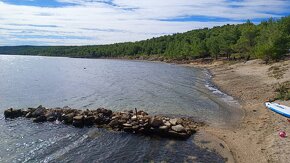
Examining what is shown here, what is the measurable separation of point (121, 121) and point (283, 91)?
2357 centimetres

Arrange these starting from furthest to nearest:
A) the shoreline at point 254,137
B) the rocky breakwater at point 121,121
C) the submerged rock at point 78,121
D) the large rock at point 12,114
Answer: the large rock at point 12,114
the submerged rock at point 78,121
the rocky breakwater at point 121,121
the shoreline at point 254,137

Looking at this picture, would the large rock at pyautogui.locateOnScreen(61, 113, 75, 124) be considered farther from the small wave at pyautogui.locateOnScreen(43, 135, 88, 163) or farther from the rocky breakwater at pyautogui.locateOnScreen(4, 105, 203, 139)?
the small wave at pyautogui.locateOnScreen(43, 135, 88, 163)

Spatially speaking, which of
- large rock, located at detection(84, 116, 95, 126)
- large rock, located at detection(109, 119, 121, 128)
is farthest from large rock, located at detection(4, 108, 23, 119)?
large rock, located at detection(109, 119, 121, 128)

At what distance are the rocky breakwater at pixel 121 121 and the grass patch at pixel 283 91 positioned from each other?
43.8ft

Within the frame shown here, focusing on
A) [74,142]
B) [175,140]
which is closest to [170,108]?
[175,140]

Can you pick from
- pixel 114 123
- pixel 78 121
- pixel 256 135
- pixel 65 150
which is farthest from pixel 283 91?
pixel 65 150

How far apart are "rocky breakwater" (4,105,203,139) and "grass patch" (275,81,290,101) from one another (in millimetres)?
13355

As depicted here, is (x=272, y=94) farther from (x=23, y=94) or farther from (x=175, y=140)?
(x=23, y=94)

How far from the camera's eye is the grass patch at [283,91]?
36.5 m

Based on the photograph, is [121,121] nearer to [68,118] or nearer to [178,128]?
[178,128]

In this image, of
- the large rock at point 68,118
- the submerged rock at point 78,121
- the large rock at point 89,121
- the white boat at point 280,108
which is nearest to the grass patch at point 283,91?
the white boat at point 280,108

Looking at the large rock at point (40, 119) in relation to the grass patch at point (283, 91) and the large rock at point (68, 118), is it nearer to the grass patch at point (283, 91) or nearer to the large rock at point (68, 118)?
the large rock at point (68, 118)

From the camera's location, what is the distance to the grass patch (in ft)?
120

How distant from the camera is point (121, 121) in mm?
28219
